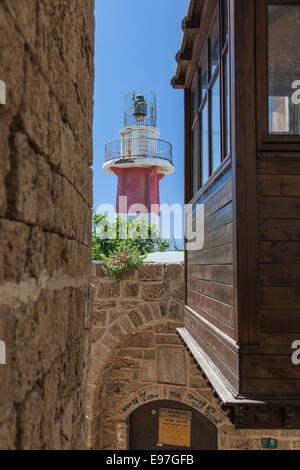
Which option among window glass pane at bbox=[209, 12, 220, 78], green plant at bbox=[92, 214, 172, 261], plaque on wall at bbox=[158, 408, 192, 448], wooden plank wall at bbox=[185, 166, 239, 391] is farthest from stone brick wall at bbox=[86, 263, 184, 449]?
window glass pane at bbox=[209, 12, 220, 78]

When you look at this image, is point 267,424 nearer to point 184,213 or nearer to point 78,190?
point 78,190

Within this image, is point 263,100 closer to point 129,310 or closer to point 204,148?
point 204,148

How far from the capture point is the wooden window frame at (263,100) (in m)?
2.96

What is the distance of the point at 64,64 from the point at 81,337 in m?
1.08

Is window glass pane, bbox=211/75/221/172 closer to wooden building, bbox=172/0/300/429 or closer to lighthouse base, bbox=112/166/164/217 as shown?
wooden building, bbox=172/0/300/429

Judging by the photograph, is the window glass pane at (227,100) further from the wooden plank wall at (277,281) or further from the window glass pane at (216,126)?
the wooden plank wall at (277,281)

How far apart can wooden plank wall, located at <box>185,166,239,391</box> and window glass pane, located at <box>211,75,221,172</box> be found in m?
0.24

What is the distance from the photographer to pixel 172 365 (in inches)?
275

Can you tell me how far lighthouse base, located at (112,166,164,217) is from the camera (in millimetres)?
19484

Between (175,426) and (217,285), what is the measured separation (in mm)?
4476

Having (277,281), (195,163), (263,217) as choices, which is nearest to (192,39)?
(195,163)

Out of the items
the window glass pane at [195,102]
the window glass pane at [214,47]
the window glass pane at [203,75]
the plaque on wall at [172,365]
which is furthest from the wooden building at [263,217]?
the plaque on wall at [172,365]

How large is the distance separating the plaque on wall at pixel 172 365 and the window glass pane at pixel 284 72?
15.4ft

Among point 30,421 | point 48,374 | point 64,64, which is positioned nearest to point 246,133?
point 64,64
